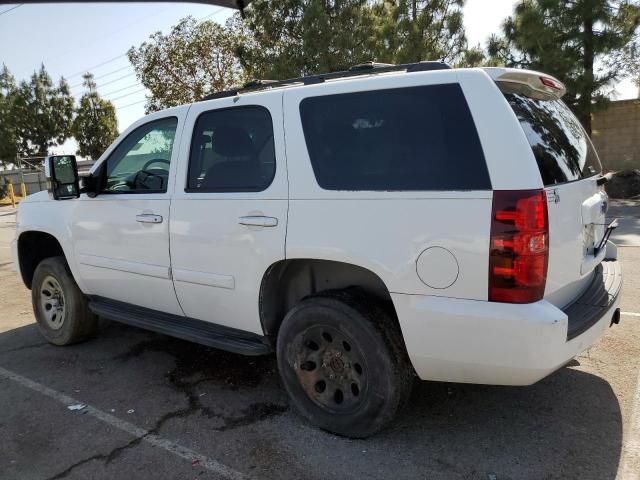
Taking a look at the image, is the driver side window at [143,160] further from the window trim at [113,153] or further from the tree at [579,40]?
the tree at [579,40]

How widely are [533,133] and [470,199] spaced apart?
1.82 ft

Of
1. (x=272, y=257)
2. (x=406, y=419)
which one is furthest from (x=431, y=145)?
(x=406, y=419)

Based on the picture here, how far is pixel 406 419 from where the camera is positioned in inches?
127

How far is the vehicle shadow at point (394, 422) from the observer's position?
276cm

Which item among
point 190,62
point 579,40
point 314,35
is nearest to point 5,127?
point 190,62

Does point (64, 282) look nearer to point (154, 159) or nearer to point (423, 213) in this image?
point (154, 159)

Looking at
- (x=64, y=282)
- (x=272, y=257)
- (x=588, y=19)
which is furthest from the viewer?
(x=588, y=19)

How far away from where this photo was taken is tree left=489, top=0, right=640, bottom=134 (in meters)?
13.8

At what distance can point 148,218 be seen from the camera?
373 centimetres

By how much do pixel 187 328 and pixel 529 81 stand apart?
2667 millimetres

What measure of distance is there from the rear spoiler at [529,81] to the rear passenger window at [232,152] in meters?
1.32

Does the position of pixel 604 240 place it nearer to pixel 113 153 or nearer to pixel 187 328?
pixel 187 328

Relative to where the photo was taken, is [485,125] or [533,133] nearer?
[485,125]

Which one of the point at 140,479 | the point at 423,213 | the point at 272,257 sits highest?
the point at 423,213
